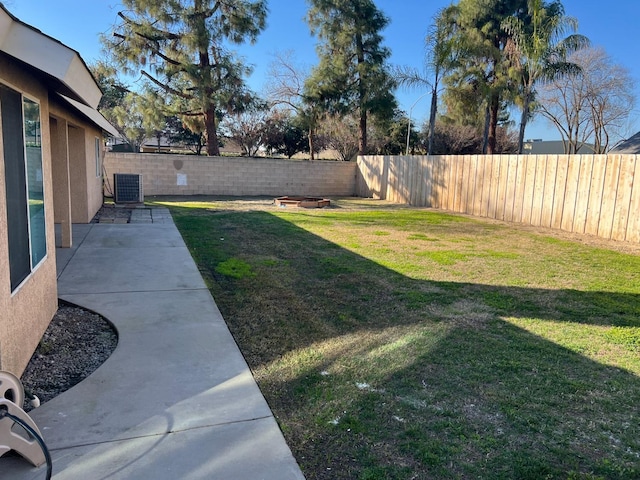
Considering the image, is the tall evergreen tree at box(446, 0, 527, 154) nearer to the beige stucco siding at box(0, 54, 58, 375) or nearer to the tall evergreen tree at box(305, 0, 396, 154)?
the tall evergreen tree at box(305, 0, 396, 154)

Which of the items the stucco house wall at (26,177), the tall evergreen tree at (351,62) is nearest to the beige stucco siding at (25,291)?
the stucco house wall at (26,177)

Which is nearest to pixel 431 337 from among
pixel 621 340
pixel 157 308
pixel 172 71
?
pixel 621 340

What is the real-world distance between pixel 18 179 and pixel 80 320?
1657 millimetres

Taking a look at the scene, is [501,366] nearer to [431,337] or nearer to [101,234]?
[431,337]

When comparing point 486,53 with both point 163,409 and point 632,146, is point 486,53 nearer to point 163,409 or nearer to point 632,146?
point 632,146

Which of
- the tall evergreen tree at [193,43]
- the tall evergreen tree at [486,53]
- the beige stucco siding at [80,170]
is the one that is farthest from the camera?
the tall evergreen tree at [486,53]

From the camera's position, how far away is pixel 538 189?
11.7m

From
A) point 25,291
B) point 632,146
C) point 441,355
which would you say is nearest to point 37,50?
point 25,291

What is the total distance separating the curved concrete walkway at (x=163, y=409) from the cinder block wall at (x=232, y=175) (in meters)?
13.7

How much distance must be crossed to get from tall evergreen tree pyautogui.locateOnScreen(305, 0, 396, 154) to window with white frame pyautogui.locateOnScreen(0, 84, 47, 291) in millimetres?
19646

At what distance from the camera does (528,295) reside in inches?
222

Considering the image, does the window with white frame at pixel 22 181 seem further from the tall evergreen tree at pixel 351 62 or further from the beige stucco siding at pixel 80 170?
the tall evergreen tree at pixel 351 62

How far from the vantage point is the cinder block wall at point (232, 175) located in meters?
17.9

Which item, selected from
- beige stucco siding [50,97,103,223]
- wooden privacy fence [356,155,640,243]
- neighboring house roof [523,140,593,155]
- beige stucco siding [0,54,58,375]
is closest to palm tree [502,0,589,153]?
wooden privacy fence [356,155,640,243]
